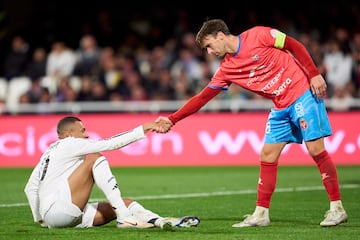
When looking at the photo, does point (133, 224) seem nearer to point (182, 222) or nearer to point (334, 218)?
point (182, 222)

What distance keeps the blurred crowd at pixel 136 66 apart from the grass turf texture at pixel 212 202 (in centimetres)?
282

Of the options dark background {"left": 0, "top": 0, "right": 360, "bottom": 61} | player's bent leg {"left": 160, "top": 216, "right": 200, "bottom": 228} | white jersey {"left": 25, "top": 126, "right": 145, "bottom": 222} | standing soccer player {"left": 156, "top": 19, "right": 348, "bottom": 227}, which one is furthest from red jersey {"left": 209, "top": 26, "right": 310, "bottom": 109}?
dark background {"left": 0, "top": 0, "right": 360, "bottom": 61}

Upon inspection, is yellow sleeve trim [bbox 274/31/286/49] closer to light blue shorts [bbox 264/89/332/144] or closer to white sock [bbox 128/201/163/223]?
light blue shorts [bbox 264/89/332/144]

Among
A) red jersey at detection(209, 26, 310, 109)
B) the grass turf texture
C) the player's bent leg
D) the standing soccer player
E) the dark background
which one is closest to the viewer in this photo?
the grass turf texture

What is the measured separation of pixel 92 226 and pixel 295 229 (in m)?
2.10

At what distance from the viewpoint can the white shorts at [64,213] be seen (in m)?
9.34

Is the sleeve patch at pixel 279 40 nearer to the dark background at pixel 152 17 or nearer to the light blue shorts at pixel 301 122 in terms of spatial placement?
the light blue shorts at pixel 301 122

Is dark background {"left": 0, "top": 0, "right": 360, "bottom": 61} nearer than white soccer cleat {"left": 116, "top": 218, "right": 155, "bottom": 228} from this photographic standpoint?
No

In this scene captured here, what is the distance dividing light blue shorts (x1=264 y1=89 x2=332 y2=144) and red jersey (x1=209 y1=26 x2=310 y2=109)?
9 centimetres

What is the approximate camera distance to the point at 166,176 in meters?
17.4

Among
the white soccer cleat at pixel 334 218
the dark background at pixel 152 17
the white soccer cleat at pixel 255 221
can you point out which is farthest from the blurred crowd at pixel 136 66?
the white soccer cleat at pixel 334 218

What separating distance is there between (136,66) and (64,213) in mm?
13402

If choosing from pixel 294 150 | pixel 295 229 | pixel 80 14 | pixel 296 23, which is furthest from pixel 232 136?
pixel 295 229

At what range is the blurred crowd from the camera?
20.8 m
